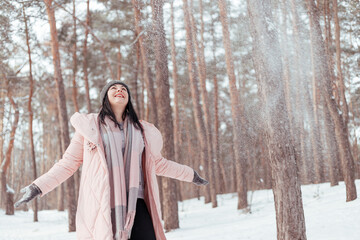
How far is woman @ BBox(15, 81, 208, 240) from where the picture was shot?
84.9 inches

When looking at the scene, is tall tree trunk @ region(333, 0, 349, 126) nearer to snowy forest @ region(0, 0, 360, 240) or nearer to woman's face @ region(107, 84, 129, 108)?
snowy forest @ region(0, 0, 360, 240)

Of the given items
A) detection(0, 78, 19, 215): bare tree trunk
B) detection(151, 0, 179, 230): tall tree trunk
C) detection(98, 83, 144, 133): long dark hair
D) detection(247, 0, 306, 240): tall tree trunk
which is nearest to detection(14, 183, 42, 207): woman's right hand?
detection(98, 83, 144, 133): long dark hair

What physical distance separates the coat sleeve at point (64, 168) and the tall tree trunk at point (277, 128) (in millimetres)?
2085

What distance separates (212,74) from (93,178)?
552 inches

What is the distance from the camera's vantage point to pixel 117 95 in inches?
97.3

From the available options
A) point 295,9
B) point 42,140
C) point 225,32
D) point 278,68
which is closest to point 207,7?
point 295,9

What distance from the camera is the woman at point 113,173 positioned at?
84.9 inches

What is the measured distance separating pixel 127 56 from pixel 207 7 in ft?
14.5

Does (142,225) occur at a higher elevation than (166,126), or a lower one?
lower

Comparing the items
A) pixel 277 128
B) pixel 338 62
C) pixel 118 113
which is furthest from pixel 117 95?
pixel 338 62

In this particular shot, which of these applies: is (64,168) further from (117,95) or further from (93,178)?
(117,95)

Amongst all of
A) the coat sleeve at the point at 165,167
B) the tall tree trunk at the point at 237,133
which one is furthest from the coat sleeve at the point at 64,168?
the tall tree trunk at the point at 237,133

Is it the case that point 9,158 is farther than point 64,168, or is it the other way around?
point 9,158

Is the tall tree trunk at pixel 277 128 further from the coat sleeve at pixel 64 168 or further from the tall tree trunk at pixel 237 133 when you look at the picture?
the tall tree trunk at pixel 237 133
